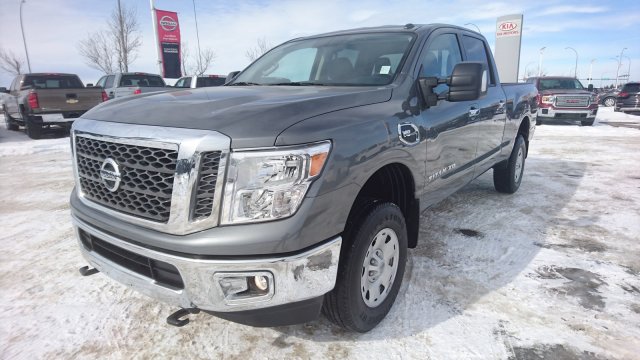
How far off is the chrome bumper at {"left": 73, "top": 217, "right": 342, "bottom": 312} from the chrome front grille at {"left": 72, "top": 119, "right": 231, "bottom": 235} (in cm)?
17

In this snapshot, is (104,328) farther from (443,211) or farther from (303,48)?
(443,211)

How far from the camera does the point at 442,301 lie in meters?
2.71

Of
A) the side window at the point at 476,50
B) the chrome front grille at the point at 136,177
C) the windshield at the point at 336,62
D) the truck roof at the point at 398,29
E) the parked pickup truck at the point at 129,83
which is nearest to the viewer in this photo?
the chrome front grille at the point at 136,177

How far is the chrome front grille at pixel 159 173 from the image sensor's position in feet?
5.72

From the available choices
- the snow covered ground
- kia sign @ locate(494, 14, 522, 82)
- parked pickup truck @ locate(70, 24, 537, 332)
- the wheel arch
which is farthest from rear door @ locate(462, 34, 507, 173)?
kia sign @ locate(494, 14, 522, 82)

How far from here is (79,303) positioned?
2.73 metres

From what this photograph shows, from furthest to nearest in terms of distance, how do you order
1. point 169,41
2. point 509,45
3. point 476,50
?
point 509,45 → point 169,41 → point 476,50

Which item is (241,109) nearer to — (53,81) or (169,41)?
(53,81)

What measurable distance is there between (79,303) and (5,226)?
7.56 ft

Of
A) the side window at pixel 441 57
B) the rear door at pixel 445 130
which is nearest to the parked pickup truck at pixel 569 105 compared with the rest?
the side window at pixel 441 57

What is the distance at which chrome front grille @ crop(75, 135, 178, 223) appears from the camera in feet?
6.05

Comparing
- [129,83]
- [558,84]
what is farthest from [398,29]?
[558,84]

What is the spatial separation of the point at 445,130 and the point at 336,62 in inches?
39.1

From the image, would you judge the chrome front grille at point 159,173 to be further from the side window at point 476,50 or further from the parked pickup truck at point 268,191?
the side window at point 476,50
